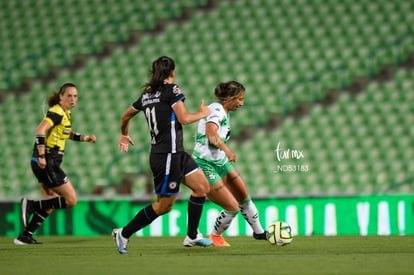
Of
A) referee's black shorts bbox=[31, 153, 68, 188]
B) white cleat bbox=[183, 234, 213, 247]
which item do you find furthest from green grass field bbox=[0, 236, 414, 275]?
referee's black shorts bbox=[31, 153, 68, 188]

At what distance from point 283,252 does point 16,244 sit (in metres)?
3.56

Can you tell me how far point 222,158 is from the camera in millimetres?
8844

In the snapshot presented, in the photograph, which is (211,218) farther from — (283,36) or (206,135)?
(283,36)

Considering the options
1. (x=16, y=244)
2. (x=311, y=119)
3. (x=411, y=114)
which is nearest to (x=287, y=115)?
(x=311, y=119)

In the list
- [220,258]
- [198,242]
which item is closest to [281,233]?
[198,242]

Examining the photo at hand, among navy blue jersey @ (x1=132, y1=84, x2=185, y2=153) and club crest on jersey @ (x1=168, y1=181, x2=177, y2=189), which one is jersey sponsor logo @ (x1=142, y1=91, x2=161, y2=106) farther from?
club crest on jersey @ (x1=168, y1=181, x2=177, y2=189)

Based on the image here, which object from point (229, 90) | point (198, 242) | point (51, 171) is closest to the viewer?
point (198, 242)

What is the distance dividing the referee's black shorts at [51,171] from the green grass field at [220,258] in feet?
2.47

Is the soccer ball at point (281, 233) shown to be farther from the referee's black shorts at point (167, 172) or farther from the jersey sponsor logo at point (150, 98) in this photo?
the jersey sponsor logo at point (150, 98)

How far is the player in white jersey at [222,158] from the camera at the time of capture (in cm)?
858

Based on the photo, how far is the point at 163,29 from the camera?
18875mm

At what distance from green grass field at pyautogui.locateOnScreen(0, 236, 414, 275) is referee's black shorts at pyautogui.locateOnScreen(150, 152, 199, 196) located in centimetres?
63

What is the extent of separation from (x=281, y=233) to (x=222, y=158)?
1001 mm

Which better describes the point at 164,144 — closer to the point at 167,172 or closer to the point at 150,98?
the point at 167,172
